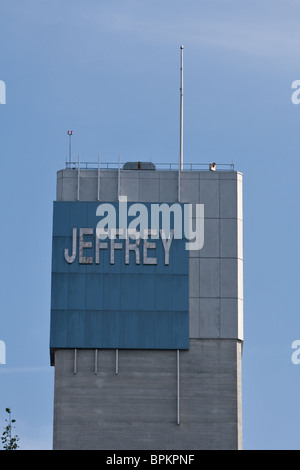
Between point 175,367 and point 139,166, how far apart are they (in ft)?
59.3

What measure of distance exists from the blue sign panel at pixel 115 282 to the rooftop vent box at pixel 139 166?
156 inches

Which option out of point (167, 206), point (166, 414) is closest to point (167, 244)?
point (167, 206)

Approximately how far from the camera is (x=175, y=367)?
14050 cm

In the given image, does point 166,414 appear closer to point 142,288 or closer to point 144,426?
point 144,426

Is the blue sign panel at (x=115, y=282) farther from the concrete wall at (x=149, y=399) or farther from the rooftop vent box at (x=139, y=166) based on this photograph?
the rooftop vent box at (x=139, y=166)

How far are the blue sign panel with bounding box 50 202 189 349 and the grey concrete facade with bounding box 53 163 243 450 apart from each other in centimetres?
94

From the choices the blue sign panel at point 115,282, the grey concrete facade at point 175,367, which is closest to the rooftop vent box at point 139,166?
the grey concrete facade at point 175,367

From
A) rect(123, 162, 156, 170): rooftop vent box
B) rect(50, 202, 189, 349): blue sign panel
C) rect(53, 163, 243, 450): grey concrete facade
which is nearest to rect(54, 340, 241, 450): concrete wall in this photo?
rect(53, 163, 243, 450): grey concrete facade

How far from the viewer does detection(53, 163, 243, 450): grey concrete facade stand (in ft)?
454

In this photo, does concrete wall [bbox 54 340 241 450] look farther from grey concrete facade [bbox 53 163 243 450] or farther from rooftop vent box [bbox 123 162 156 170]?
rooftop vent box [bbox 123 162 156 170]

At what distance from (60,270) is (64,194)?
22.4 feet

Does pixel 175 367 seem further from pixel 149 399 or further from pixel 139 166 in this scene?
pixel 139 166

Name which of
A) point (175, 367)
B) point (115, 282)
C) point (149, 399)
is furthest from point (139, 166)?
point (149, 399)

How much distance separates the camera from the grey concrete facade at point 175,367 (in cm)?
13838
